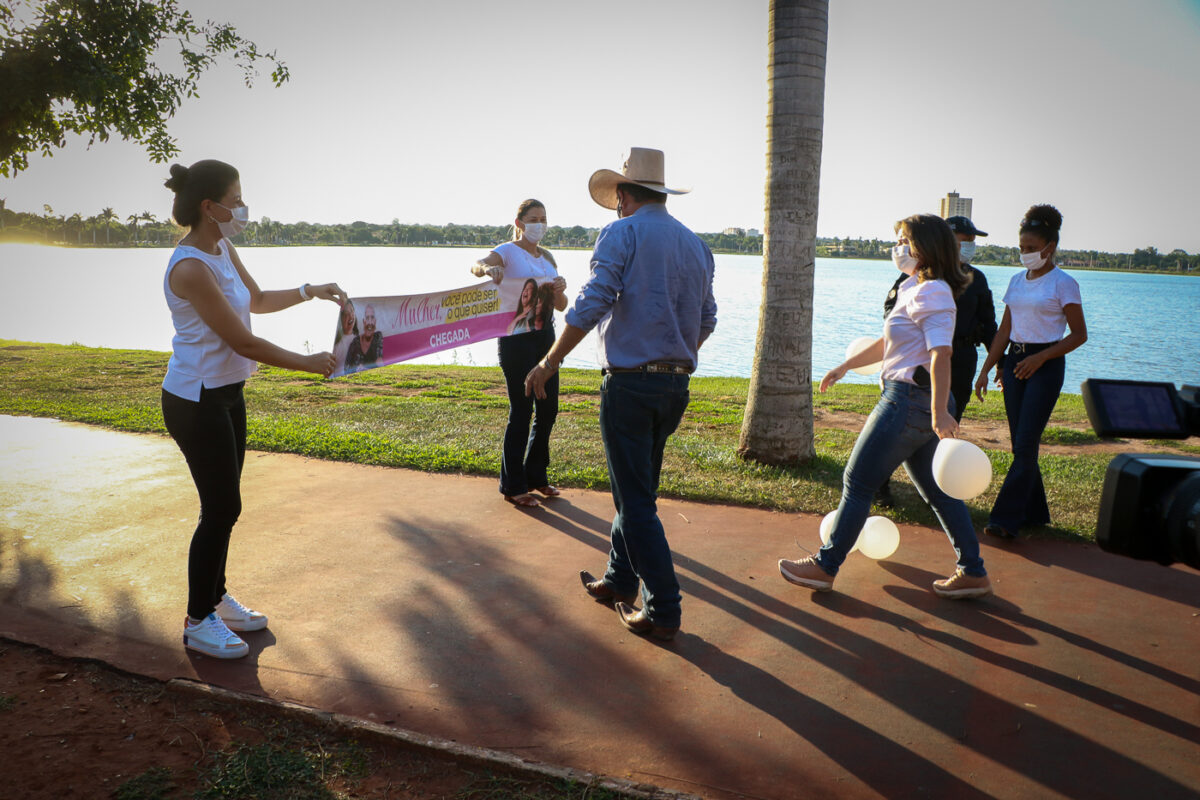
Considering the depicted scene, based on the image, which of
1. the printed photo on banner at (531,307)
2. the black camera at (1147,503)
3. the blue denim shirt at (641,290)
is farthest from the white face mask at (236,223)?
the black camera at (1147,503)

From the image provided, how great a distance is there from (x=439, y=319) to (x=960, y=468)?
162 inches

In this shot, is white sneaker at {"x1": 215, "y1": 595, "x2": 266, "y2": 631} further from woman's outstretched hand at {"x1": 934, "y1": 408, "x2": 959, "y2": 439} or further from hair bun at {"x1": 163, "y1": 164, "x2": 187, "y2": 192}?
woman's outstretched hand at {"x1": 934, "y1": 408, "x2": 959, "y2": 439}

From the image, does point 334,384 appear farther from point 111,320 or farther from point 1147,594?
point 111,320

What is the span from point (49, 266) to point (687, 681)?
94012 mm

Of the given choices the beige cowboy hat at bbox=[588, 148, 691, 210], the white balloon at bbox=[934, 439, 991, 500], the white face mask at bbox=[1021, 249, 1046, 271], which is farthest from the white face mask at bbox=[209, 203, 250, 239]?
the white face mask at bbox=[1021, 249, 1046, 271]

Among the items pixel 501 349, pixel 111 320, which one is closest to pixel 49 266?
pixel 111 320

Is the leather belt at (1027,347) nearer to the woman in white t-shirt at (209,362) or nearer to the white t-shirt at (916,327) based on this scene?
the white t-shirt at (916,327)

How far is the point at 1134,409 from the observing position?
2.13 m

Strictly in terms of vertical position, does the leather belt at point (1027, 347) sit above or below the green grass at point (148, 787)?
above

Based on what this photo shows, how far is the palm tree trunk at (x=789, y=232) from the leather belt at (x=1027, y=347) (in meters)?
1.91

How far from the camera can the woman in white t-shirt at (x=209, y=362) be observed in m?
3.66

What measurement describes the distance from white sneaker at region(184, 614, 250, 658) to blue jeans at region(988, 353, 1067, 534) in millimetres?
4941

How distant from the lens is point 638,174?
4066 millimetres

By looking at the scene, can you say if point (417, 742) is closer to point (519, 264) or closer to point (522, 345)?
point (522, 345)
